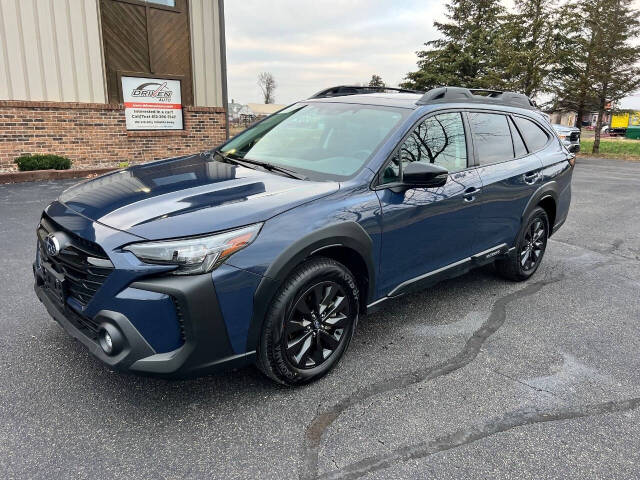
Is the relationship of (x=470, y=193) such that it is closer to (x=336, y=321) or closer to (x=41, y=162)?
(x=336, y=321)

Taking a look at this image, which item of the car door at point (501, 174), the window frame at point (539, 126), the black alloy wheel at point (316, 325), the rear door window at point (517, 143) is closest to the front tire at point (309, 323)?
the black alloy wheel at point (316, 325)

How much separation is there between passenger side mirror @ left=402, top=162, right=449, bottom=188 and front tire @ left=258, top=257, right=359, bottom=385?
705 millimetres

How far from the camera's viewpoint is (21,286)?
408 cm

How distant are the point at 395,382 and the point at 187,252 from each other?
1499 mm

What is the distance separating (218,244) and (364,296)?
1.17 meters

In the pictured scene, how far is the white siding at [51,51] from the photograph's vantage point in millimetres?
9617

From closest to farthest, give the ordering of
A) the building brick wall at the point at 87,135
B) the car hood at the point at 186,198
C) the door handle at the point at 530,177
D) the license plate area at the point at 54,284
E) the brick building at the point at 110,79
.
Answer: the car hood at the point at 186,198
the license plate area at the point at 54,284
the door handle at the point at 530,177
the brick building at the point at 110,79
the building brick wall at the point at 87,135

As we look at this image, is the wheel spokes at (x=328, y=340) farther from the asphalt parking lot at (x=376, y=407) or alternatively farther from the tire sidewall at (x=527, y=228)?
the tire sidewall at (x=527, y=228)

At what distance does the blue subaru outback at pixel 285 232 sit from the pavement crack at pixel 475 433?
676 millimetres

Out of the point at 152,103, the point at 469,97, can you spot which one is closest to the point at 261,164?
the point at 469,97

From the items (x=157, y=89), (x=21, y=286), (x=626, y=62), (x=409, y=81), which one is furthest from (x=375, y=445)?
(x=409, y=81)

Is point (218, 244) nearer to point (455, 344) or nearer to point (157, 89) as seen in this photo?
point (455, 344)

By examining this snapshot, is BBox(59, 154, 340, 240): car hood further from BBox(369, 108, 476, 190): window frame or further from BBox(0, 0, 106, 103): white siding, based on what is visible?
BBox(0, 0, 106, 103): white siding

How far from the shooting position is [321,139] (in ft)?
11.3
